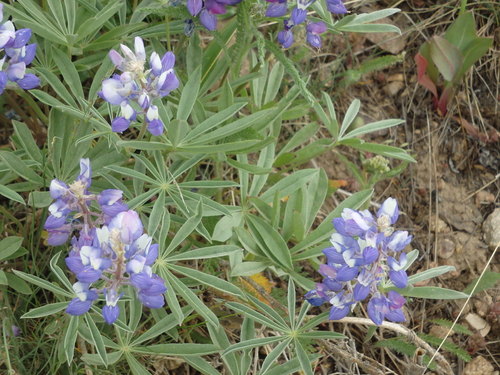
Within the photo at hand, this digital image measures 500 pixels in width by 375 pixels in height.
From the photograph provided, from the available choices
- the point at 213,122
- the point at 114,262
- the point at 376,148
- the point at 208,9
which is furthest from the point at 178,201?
the point at 376,148

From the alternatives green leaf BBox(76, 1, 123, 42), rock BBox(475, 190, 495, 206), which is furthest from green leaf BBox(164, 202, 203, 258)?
rock BBox(475, 190, 495, 206)

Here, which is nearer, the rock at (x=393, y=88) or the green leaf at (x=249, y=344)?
the green leaf at (x=249, y=344)

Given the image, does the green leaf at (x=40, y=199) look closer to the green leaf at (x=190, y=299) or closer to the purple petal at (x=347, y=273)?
the green leaf at (x=190, y=299)

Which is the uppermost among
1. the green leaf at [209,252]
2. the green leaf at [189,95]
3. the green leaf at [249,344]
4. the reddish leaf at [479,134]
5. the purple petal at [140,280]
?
the green leaf at [189,95]

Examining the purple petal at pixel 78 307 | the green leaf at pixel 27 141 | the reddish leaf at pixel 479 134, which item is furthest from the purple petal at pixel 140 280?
the reddish leaf at pixel 479 134

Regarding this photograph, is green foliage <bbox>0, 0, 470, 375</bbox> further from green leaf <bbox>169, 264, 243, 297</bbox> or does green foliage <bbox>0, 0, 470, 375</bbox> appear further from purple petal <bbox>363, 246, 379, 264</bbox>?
purple petal <bbox>363, 246, 379, 264</bbox>

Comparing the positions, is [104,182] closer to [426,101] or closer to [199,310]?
[199,310]

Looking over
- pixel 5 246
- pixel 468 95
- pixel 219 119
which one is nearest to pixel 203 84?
pixel 219 119
